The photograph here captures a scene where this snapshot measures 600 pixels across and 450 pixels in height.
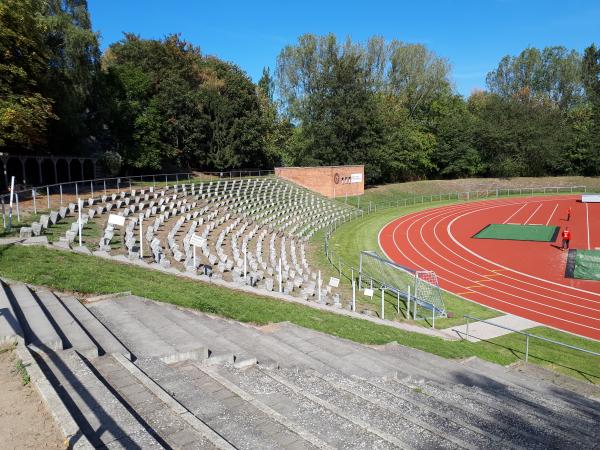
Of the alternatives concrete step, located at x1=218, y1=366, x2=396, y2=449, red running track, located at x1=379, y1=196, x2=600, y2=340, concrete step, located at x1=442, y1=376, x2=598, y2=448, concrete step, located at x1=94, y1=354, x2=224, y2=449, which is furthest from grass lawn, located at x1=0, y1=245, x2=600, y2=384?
red running track, located at x1=379, y1=196, x2=600, y2=340

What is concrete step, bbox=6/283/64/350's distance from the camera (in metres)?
7.07

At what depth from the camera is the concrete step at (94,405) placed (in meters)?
4.87

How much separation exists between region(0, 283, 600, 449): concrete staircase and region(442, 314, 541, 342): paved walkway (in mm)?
5233

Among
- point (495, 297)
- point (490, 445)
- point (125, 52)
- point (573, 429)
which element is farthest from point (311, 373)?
point (125, 52)

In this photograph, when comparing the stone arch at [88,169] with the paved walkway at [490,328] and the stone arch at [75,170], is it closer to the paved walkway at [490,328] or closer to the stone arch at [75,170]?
the stone arch at [75,170]

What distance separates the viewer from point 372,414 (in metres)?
6.40

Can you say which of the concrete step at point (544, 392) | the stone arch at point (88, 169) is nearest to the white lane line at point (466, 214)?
the concrete step at point (544, 392)

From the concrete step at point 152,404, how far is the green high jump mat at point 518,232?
3207cm

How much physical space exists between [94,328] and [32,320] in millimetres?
1027

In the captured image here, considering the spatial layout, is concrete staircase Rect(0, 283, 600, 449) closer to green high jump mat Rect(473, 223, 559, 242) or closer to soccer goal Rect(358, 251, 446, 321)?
soccer goal Rect(358, 251, 446, 321)

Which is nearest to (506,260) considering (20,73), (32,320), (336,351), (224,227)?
(224,227)

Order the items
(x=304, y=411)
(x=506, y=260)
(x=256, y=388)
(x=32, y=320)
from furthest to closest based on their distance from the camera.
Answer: (x=506, y=260) → (x=32, y=320) → (x=256, y=388) → (x=304, y=411)

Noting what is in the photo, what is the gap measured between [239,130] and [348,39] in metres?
34.6

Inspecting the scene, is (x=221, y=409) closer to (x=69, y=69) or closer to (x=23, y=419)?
(x=23, y=419)
